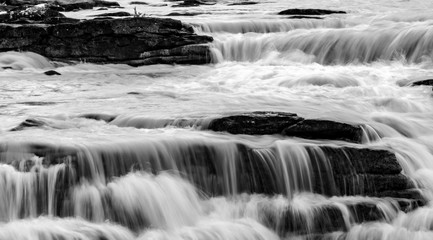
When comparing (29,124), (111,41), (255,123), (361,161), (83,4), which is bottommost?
(83,4)

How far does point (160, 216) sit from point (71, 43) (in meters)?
8.08

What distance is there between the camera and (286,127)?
756cm

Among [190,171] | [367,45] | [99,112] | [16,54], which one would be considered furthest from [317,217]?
[16,54]

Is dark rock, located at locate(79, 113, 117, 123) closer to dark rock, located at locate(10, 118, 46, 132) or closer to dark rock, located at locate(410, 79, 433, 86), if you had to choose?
dark rock, located at locate(10, 118, 46, 132)

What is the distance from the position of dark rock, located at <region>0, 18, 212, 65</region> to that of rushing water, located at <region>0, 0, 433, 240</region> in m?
1.09

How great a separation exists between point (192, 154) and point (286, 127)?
4.05ft

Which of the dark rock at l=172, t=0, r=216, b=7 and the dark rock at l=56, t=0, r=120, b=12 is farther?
the dark rock at l=172, t=0, r=216, b=7

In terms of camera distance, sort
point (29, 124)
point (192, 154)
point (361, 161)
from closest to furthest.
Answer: point (361, 161) < point (192, 154) < point (29, 124)

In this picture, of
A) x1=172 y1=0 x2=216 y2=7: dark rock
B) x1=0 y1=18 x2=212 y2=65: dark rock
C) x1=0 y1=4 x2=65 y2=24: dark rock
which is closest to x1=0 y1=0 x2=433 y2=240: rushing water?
x1=0 y1=18 x2=212 y2=65: dark rock

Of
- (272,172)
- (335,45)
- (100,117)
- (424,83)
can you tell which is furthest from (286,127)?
(335,45)

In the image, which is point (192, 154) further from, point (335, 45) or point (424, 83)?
point (335, 45)

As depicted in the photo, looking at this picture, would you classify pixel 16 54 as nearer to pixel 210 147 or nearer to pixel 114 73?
pixel 114 73

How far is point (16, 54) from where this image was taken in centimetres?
1384

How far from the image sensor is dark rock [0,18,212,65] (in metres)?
13.5
